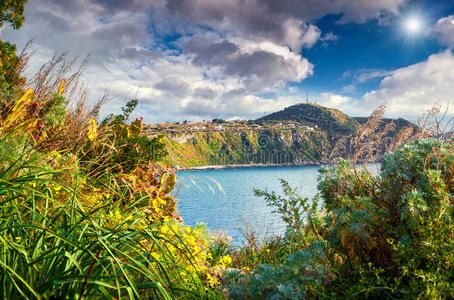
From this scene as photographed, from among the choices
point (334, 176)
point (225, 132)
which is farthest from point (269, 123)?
point (334, 176)

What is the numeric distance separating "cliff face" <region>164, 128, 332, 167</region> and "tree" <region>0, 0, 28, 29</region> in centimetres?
11298

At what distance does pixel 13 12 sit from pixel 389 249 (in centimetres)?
953

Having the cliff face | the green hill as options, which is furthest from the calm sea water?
the green hill

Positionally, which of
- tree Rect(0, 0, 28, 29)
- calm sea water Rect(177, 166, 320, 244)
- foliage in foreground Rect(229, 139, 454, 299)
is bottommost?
calm sea water Rect(177, 166, 320, 244)

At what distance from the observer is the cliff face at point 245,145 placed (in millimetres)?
129375

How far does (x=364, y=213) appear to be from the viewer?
1.60 meters

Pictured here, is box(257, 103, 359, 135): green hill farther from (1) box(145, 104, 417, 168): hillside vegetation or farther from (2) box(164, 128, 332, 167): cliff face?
(2) box(164, 128, 332, 167): cliff face

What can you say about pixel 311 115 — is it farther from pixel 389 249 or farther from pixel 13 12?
pixel 389 249

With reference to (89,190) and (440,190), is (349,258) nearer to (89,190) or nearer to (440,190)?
(440,190)

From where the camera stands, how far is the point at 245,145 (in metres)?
152

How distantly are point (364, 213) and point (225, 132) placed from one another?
158577 mm

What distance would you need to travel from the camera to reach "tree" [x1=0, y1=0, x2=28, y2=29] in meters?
6.57

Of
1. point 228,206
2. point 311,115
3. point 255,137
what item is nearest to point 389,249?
point 228,206

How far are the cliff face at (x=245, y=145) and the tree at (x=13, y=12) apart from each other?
371 feet
